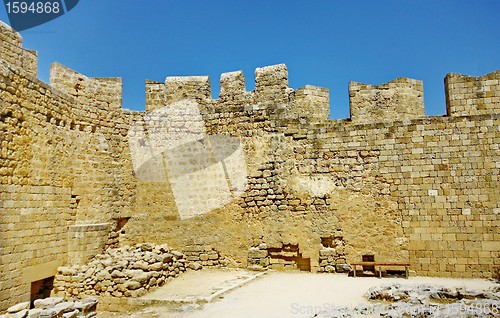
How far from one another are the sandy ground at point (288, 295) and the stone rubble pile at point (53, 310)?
0.40 m

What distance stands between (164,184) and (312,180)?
361 centimetres

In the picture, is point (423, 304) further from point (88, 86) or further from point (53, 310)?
point (88, 86)

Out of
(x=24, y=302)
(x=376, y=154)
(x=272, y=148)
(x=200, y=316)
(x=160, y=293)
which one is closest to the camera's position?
(x=200, y=316)

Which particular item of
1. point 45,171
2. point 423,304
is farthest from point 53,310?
point 423,304

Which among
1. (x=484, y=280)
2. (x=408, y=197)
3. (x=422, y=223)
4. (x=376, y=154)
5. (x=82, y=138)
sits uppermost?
(x=82, y=138)

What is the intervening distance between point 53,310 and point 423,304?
5.76 meters

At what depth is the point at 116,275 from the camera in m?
7.95

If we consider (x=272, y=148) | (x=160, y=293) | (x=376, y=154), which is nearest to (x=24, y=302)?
(x=160, y=293)

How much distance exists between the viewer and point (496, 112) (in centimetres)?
925

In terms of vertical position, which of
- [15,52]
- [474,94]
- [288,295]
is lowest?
[288,295]

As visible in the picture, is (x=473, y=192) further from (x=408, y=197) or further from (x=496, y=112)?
(x=496, y=112)

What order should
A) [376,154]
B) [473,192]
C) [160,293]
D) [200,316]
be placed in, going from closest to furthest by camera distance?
[200,316]
[160,293]
[473,192]
[376,154]

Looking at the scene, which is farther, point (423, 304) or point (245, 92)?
point (245, 92)

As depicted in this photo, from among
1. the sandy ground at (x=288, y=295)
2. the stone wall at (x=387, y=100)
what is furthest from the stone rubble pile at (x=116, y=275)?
the stone wall at (x=387, y=100)
